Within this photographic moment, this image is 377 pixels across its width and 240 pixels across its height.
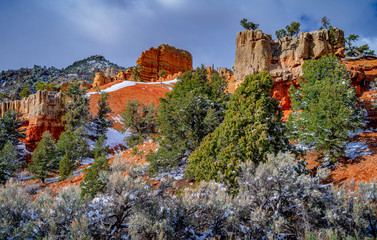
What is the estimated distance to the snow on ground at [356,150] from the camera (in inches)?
429

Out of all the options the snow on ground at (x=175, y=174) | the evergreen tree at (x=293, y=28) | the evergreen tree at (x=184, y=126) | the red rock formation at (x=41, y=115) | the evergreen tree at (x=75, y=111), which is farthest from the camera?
the evergreen tree at (x=293, y=28)

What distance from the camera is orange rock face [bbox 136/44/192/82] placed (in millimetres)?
85188

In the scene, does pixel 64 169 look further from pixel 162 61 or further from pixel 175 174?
pixel 162 61

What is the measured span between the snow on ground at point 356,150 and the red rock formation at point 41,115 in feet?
106

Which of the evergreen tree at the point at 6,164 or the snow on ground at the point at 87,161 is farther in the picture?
the snow on ground at the point at 87,161

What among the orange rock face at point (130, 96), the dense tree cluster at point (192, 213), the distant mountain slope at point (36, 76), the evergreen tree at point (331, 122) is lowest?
the dense tree cluster at point (192, 213)

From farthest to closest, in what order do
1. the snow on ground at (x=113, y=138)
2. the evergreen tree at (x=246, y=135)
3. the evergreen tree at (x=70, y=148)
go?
the snow on ground at (x=113, y=138) → the evergreen tree at (x=70, y=148) → the evergreen tree at (x=246, y=135)

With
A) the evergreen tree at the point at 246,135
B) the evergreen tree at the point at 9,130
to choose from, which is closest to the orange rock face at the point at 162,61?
the evergreen tree at the point at 9,130

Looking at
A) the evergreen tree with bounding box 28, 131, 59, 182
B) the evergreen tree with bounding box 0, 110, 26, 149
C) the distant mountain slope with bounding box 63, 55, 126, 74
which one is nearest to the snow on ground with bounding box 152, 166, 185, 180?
the evergreen tree with bounding box 28, 131, 59, 182

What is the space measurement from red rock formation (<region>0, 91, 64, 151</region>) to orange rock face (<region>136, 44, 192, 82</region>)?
165 ft

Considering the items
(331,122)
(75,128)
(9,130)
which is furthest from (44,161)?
(331,122)

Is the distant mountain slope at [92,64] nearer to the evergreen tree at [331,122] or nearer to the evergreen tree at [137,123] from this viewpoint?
the evergreen tree at [137,123]

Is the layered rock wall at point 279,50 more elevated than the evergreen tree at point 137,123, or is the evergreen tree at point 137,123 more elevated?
the layered rock wall at point 279,50

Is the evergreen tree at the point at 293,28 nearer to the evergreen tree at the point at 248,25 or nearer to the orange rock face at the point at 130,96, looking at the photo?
the evergreen tree at the point at 248,25
